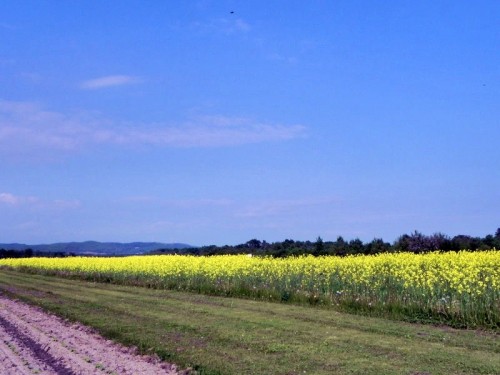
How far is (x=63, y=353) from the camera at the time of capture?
12.9m

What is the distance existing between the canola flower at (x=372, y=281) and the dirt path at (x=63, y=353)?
8.32 m

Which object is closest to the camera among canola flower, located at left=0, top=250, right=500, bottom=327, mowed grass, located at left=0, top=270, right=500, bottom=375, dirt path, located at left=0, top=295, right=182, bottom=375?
mowed grass, located at left=0, top=270, right=500, bottom=375

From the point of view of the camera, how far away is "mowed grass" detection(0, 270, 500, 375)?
11.0m

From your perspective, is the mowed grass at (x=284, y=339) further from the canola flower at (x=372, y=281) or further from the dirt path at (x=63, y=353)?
the canola flower at (x=372, y=281)

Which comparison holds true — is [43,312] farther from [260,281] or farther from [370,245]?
[370,245]

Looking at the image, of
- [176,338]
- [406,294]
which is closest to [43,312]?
[176,338]

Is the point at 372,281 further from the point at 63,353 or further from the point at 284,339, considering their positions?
the point at 63,353

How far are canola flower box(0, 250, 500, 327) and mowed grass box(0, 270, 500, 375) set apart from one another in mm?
1091

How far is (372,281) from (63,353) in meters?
10.7

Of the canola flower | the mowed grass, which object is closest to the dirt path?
the mowed grass

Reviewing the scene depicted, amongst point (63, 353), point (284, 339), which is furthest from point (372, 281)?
point (63, 353)

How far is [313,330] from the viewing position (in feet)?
49.6

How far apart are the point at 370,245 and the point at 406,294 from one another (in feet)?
59.7

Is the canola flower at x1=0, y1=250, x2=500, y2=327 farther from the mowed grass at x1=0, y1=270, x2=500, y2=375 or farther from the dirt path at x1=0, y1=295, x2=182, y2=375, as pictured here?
the dirt path at x1=0, y1=295, x2=182, y2=375
